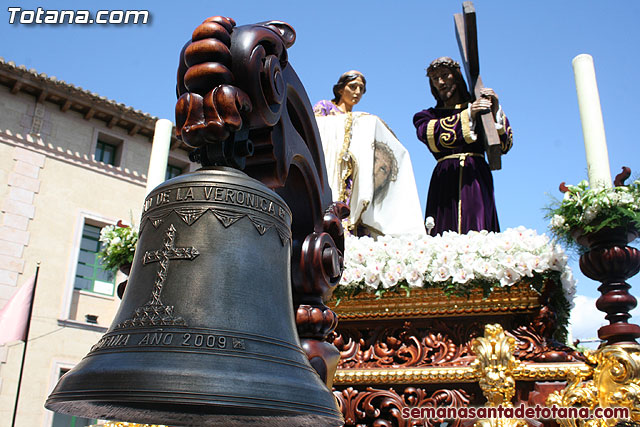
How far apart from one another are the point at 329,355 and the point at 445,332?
0.86m

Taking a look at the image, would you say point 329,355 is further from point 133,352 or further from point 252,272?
point 133,352

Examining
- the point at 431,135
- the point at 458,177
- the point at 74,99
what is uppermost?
the point at 74,99

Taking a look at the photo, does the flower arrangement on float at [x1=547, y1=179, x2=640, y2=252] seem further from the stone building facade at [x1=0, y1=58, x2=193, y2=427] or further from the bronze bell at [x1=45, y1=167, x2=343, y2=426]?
the stone building facade at [x1=0, y1=58, x2=193, y2=427]

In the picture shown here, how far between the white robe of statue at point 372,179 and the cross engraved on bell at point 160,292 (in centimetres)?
280

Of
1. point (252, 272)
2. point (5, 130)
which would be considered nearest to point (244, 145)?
point (252, 272)

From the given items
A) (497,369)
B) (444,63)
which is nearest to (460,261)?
(497,369)

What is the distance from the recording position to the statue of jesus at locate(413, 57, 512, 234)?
4.21m

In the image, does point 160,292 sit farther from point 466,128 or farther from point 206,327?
point 466,128

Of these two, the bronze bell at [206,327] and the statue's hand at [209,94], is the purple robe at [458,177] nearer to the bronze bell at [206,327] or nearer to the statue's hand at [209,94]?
the bronze bell at [206,327]

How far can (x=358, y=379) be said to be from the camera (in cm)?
248

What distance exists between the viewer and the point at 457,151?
4.49 metres

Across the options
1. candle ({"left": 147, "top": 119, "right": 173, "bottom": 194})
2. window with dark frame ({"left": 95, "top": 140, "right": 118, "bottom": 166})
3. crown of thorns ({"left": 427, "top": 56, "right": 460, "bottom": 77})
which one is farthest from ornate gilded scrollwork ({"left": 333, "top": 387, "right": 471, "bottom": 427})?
window with dark frame ({"left": 95, "top": 140, "right": 118, "bottom": 166})

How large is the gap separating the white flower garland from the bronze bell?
1166 mm

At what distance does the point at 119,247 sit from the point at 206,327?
2.89 meters
